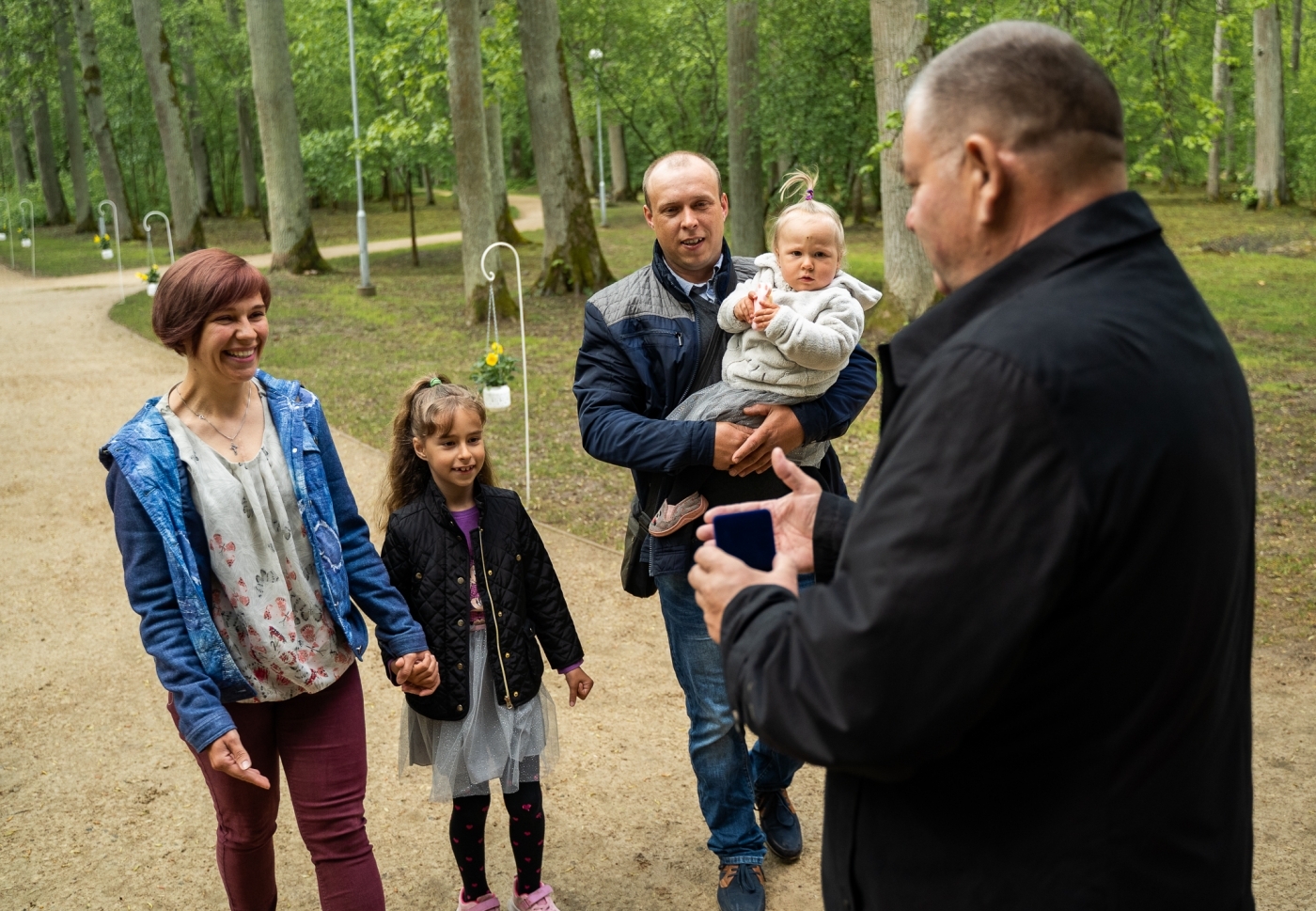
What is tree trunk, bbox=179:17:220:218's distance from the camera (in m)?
36.6

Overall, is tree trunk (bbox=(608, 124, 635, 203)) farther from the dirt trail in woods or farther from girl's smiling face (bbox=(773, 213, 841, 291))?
girl's smiling face (bbox=(773, 213, 841, 291))

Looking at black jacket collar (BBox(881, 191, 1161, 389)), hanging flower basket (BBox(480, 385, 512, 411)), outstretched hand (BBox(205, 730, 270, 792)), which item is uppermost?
black jacket collar (BBox(881, 191, 1161, 389))

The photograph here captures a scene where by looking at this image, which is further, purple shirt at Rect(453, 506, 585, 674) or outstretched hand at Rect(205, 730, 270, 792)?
purple shirt at Rect(453, 506, 585, 674)

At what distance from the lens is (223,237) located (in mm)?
34031

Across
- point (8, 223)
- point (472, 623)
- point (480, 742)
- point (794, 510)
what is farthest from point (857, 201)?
point (794, 510)

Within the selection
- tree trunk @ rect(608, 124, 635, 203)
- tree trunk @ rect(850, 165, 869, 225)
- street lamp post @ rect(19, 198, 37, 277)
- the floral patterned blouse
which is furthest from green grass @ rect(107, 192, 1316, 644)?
tree trunk @ rect(608, 124, 635, 203)

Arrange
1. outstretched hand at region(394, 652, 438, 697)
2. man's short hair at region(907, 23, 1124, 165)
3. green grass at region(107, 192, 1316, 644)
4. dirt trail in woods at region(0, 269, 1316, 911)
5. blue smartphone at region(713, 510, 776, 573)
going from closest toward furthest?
1. man's short hair at region(907, 23, 1124, 165)
2. blue smartphone at region(713, 510, 776, 573)
3. outstretched hand at region(394, 652, 438, 697)
4. dirt trail in woods at region(0, 269, 1316, 911)
5. green grass at region(107, 192, 1316, 644)

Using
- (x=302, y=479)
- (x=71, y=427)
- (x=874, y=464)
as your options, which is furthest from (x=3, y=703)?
(x=71, y=427)

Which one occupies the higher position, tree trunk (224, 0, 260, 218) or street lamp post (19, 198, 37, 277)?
tree trunk (224, 0, 260, 218)

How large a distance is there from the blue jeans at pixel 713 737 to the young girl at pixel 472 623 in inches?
12.5

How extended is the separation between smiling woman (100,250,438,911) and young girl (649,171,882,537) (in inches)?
38.2

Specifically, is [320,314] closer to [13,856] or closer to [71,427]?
[71,427]

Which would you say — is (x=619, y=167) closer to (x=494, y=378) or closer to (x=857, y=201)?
(x=857, y=201)

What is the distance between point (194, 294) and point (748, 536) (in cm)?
156
